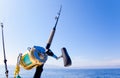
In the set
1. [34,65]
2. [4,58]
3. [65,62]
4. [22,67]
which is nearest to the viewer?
[65,62]

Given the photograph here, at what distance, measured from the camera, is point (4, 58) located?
378 centimetres

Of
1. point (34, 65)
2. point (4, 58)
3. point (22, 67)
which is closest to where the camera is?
point (34, 65)

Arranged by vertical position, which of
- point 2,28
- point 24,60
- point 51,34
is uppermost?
point 2,28

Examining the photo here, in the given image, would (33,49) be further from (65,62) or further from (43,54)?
(65,62)

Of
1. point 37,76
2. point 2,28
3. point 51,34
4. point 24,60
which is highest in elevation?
point 2,28

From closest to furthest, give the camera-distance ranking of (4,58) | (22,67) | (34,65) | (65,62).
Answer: (65,62) < (34,65) < (22,67) < (4,58)

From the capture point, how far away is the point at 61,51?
→ 291 cm

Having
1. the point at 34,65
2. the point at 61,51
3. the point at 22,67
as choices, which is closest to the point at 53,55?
the point at 61,51

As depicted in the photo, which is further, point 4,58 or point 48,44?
point 4,58

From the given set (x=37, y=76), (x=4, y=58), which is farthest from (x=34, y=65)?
(x=4, y=58)

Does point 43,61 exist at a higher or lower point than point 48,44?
lower

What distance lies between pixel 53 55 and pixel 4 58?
1170mm

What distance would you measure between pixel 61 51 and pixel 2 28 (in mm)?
1307

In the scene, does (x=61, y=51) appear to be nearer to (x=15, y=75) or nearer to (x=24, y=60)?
(x=24, y=60)
